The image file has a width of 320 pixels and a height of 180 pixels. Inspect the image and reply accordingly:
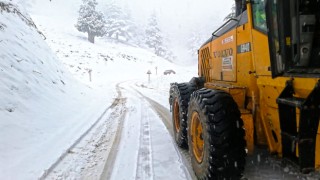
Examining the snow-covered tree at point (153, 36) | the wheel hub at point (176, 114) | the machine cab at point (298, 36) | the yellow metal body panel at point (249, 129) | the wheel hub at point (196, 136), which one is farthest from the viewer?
the snow-covered tree at point (153, 36)

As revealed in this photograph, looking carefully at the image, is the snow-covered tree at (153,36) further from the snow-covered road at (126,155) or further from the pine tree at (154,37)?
the snow-covered road at (126,155)

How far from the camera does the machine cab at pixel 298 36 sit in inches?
117

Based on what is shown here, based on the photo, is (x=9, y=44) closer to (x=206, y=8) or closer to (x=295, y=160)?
(x=295, y=160)

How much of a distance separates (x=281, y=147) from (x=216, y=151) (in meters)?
0.75

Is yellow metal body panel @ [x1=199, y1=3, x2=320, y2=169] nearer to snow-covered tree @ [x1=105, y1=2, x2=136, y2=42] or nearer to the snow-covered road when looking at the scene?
the snow-covered road

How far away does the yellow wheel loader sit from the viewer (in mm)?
2998

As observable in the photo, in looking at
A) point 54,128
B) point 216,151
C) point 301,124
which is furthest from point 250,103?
point 54,128

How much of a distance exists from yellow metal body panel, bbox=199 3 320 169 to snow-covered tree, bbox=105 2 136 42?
216 ft

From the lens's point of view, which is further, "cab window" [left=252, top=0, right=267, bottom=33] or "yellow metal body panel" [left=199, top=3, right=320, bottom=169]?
"cab window" [left=252, top=0, right=267, bottom=33]

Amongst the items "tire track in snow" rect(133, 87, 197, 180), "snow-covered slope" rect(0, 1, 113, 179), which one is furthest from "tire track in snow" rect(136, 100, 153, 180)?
"snow-covered slope" rect(0, 1, 113, 179)

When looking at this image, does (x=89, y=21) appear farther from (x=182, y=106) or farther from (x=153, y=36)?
(x=182, y=106)

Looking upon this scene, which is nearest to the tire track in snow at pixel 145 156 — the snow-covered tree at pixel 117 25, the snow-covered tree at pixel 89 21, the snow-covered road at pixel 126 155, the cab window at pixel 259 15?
the snow-covered road at pixel 126 155

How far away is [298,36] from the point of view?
9.91 feet

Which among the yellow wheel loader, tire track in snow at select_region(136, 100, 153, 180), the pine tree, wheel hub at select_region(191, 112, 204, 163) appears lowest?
tire track in snow at select_region(136, 100, 153, 180)
